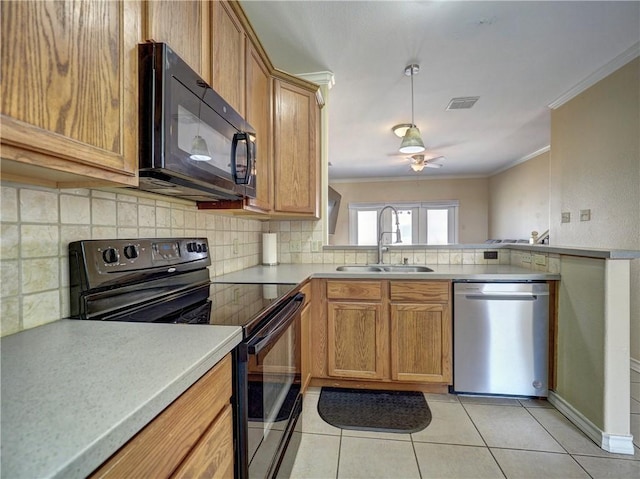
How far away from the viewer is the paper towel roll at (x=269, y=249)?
2525mm

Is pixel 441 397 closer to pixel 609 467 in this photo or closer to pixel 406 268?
pixel 609 467

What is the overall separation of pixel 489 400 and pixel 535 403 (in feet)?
0.89

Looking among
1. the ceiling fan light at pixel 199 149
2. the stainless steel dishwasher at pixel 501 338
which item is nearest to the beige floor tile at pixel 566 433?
the stainless steel dishwasher at pixel 501 338

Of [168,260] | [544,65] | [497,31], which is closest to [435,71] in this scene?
[497,31]

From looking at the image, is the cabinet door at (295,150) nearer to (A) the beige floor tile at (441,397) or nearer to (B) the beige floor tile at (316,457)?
(B) the beige floor tile at (316,457)

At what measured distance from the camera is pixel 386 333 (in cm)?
200

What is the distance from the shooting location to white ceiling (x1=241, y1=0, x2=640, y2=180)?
1881mm

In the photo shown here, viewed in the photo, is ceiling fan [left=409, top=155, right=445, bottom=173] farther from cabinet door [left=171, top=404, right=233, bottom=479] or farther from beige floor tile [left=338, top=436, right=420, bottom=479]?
cabinet door [left=171, top=404, right=233, bottom=479]

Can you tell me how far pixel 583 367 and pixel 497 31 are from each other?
220cm

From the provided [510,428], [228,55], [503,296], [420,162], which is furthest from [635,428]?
[420,162]

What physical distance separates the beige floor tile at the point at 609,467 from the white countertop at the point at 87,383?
1.77 metres

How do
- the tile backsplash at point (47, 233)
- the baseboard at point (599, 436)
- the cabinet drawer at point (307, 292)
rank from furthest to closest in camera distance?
the cabinet drawer at point (307, 292) → the baseboard at point (599, 436) → the tile backsplash at point (47, 233)

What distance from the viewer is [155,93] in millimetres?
854

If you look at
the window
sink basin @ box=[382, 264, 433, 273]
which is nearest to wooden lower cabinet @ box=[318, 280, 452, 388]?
sink basin @ box=[382, 264, 433, 273]
